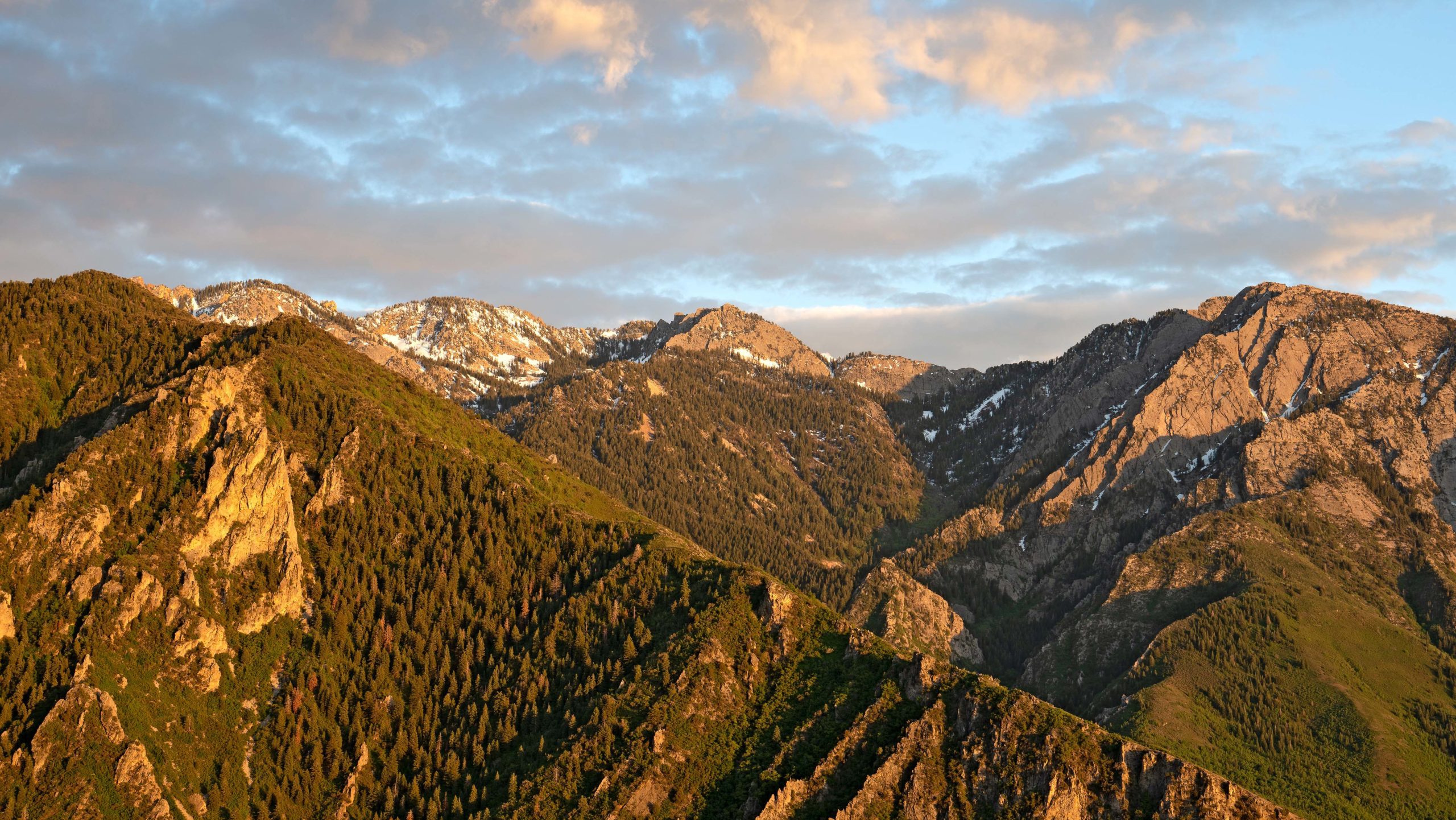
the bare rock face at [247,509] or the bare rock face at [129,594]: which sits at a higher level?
the bare rock face at [247,509]

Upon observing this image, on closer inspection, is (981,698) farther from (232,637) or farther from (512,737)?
(232,637)

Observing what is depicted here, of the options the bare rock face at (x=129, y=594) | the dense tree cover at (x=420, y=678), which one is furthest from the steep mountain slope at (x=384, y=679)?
the dense tree cover at (x=420, y=678)

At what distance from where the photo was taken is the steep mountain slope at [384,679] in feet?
502

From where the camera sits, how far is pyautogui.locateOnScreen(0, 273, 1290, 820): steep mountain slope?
152875 millimetres

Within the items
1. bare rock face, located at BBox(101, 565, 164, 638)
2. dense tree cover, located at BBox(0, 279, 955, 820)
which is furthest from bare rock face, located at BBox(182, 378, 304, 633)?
bare rock face, located at BBox(101, 565, 164, 638)

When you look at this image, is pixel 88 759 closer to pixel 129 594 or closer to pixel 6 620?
pixel 6 620

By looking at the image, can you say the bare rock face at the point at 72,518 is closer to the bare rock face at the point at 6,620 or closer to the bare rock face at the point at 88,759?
the bare rock face at the point at 6,620

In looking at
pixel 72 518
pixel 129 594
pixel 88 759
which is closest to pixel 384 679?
pixel 129 594

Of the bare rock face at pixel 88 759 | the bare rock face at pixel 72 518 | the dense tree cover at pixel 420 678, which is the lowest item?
the bare rock face at pixel 88 759

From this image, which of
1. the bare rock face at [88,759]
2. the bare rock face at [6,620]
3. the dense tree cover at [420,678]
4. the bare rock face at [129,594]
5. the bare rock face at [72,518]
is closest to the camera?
the bare rock face at [88,759]

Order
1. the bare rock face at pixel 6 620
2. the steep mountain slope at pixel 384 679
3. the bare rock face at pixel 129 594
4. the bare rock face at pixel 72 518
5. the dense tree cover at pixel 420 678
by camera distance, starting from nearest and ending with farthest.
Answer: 1. the bare rock face at pixel 6 620
2. the steep mountain slope at pixel 384 679
3. the dense tree cover at pixel 420 678
4. the bare rock face at pixel 129 594
5. the bare rock face at pixel 72 518

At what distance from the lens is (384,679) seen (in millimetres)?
179375

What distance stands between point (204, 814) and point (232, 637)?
2841cm

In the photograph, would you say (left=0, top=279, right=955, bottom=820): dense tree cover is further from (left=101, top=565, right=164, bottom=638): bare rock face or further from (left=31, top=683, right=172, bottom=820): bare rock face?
(left=31, top=683, right=172, bottom=820): bare rock face
